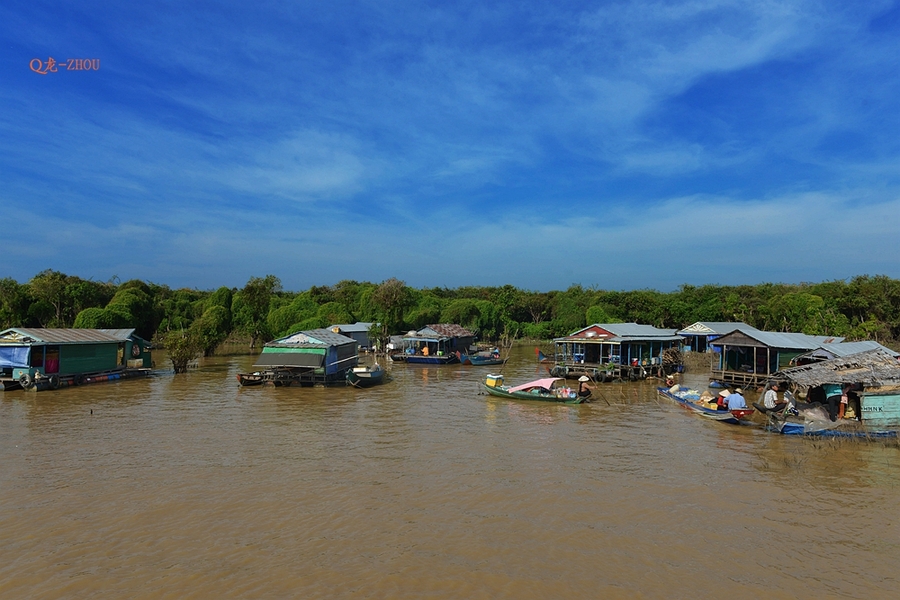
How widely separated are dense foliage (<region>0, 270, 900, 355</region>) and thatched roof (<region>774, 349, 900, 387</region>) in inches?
842

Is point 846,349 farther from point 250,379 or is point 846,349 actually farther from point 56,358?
point 56,358

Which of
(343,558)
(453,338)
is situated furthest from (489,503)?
(453,338)

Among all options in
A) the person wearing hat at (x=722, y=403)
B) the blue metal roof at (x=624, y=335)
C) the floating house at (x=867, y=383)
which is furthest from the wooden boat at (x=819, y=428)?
the blue metal roof at (x=624, y=335)

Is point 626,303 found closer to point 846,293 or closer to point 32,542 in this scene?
point 846,293

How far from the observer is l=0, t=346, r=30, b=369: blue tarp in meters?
26.2

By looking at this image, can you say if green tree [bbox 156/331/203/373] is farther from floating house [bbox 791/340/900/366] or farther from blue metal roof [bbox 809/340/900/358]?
blue metal roof [bbox 809/340/900/358]

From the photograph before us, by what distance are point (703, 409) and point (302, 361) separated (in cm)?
1889

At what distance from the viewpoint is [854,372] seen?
57.6 ft

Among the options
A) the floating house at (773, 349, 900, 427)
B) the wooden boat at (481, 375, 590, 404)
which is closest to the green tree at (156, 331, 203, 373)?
the wooden boat at (481, 375, 590, 404)

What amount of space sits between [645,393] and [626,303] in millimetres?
32613

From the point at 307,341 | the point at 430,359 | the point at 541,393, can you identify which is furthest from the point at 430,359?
the point at 541,393

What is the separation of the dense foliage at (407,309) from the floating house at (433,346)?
7955mm

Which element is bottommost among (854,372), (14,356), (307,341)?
(14,356)

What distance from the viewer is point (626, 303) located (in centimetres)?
5862
